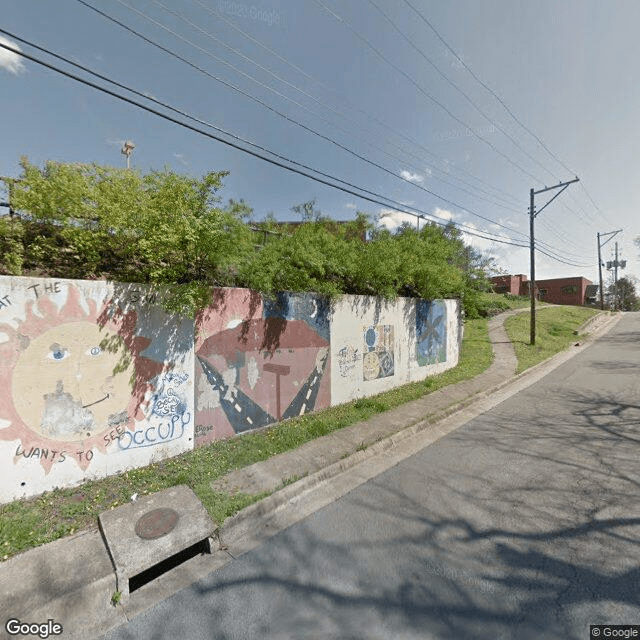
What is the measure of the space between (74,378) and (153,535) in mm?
2383

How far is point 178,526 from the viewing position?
11.6 feet

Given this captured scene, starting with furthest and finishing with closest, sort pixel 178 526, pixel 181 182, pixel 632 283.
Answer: pixel 632 283 → pixel 181 182 → pixel 178 526

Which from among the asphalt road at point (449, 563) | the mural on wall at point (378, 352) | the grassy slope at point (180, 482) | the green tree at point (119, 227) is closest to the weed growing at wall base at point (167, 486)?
the grassy slope at point (180, 482)

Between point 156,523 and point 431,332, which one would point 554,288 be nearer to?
point 431,332

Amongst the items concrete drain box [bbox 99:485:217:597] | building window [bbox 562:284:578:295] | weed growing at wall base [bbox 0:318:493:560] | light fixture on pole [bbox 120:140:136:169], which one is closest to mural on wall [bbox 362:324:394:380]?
weed growing at wall base [bbox 0:318:493:560]

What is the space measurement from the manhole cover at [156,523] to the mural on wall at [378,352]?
5.78 metres

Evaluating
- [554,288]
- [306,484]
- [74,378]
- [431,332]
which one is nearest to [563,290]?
[554,288]

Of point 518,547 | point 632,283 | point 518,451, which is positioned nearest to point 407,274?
point 518,451

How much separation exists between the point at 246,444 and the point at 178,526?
213 centimetres

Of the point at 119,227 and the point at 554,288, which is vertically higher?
the point at 554,288

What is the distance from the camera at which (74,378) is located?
14.2 feet

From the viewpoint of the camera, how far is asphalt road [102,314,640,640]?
253 cm

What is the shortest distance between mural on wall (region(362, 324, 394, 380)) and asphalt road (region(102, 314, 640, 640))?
3.60 m

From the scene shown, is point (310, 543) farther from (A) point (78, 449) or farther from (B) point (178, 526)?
(A) point (78, 449)
